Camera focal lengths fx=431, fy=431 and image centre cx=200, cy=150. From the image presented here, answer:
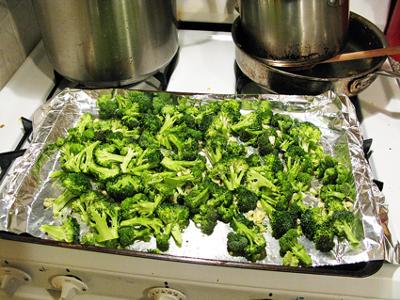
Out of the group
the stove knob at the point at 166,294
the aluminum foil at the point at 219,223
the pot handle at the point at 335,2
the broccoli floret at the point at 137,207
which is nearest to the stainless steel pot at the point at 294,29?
the pot handle at the point at 335,2

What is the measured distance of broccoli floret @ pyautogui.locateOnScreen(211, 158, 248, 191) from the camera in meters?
0.83

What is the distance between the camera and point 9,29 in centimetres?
109

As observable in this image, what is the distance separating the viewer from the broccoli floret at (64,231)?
733 mm

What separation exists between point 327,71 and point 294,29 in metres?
0.18

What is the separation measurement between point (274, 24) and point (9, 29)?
662mm

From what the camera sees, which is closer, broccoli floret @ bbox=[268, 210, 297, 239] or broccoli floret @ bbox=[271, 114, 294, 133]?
broccoli floret @ bbox=[268, 210, 297, 239]

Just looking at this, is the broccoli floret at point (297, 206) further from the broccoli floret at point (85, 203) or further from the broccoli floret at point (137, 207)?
the broccoli floret at point (85, 203)

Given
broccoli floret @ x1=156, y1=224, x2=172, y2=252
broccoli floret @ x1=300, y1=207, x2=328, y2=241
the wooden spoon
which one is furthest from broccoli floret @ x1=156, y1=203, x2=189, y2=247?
the wooden spoon

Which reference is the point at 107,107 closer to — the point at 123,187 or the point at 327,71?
the point at 123,187

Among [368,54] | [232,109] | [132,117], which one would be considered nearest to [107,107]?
[132,117]

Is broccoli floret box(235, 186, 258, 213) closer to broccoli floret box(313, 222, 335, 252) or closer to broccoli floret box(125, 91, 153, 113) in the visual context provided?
broccoli floret box(313, 222, 335, 252)

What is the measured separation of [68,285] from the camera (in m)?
0.74

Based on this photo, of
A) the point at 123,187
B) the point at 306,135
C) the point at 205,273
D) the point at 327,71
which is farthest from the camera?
the point at 327,71

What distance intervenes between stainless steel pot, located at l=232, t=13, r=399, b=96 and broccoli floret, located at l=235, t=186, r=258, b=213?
279 millimetres
